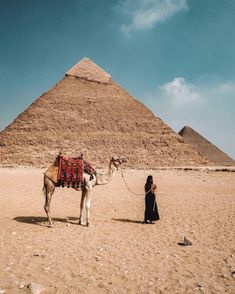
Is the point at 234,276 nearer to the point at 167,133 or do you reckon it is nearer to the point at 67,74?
the point at 167,133

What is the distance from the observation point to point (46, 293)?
3.94m

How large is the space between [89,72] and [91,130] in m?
20.2

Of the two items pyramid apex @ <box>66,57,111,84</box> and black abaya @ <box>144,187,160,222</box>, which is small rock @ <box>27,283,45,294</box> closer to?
black abaya @ <box>144,187,160,222</box>

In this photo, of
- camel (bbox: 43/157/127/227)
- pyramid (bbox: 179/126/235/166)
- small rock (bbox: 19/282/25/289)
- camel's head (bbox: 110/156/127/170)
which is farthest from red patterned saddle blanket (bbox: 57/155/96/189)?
pyramid (bbox: 179/126/235/166)

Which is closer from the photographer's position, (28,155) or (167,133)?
(28,155)

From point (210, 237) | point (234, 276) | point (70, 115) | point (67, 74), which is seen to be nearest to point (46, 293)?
point (234, 276)

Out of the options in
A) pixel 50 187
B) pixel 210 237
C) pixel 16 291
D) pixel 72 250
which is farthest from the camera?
pixel 50 187

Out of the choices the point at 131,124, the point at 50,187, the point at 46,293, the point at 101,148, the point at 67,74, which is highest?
the point at 67,74

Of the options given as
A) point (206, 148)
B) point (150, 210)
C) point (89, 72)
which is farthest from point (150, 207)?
point (206, 148)

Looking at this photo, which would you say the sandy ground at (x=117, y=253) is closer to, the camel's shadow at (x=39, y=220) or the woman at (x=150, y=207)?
the camel's shadow at (x=39, y=220)

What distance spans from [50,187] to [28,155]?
51826 millimetres

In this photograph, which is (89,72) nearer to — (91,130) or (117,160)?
(91,130)

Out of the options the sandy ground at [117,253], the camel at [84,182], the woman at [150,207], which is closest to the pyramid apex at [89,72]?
the sandy ground at [117,253]

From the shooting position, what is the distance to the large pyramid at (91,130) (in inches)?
2377
